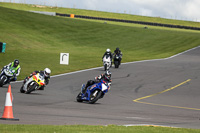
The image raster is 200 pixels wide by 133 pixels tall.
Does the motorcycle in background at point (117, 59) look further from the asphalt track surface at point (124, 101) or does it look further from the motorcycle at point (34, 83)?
the motorcycle at point (34, 83)

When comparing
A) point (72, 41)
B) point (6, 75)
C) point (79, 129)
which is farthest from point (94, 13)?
point (79, 129)

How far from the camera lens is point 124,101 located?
18.3 m

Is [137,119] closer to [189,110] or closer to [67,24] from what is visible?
[189,110]

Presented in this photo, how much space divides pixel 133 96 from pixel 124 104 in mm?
3016

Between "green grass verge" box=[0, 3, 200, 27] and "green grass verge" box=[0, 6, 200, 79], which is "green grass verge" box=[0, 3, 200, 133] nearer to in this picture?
"green grass verge" box=[0, 6, 200, 79]

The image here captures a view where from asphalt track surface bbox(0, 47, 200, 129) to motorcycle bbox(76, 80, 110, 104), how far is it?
294mm

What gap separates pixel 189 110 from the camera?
55.1 ft

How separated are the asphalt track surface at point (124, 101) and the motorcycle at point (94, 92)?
29 cm

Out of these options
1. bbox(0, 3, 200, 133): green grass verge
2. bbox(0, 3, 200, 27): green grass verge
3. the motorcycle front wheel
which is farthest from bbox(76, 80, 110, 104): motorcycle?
bbox(0, 3, 200, 27): green grass verge

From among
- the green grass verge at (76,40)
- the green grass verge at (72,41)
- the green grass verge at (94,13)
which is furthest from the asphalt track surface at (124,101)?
the green grass verge at (94,13)

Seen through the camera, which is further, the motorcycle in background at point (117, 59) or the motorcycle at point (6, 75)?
the motorcycle in background at point (117, 59)

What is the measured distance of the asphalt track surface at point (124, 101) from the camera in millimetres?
12148

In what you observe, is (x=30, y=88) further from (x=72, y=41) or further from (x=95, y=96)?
(x=72, y=41)

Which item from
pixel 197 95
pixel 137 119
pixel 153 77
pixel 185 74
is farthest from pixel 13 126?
pixel 185 74
